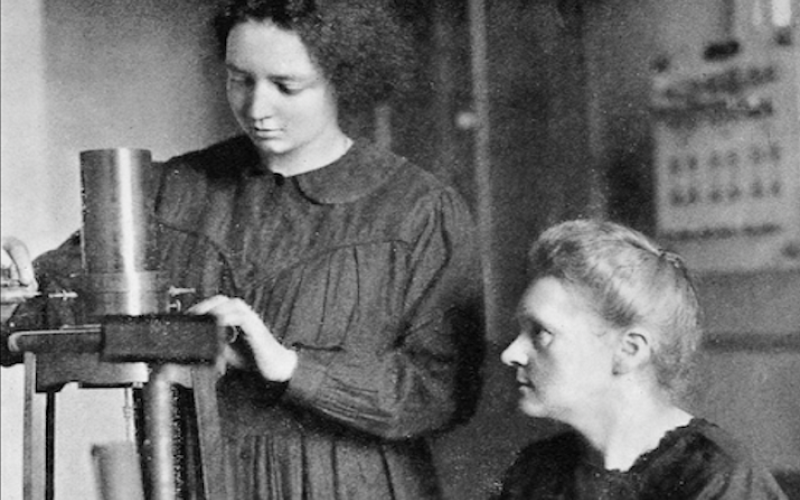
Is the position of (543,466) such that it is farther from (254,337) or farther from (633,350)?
(254,337)

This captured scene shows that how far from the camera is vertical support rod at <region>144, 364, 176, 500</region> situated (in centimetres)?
86

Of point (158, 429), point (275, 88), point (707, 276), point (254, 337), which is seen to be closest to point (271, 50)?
point (275, 88)

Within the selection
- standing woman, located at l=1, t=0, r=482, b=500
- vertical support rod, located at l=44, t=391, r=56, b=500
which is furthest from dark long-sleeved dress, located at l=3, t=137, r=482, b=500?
vertical support rod, located at l=44, t=391, r=56, b=500

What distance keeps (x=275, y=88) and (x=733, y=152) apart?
465mm

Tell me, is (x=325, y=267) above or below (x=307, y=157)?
below

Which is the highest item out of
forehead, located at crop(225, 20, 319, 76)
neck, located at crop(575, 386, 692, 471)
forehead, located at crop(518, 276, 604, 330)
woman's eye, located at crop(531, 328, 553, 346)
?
forehead, located at crop(225, 20, 319, 76)

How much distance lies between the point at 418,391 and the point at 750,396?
34cm

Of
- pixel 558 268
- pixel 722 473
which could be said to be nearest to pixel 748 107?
pixel 558 268

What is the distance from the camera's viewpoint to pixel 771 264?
1.11m

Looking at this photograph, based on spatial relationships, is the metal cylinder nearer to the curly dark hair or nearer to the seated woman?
the curly dark hair

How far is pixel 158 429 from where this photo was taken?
2.83 feet

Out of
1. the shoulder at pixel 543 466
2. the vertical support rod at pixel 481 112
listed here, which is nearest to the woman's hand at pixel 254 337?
the shoulder at pixel 543 466

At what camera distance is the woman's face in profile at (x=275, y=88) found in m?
1.05

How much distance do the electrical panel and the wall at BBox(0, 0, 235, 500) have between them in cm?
50
